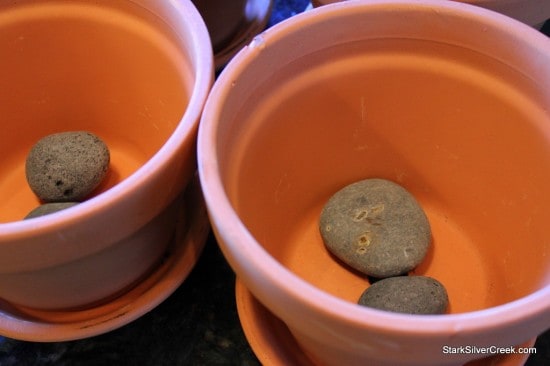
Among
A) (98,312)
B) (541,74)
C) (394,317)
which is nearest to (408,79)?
(541,74)

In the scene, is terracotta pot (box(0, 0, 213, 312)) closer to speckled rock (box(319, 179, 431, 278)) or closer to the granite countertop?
the granite countertop

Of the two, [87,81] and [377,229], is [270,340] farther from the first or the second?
[87,81]

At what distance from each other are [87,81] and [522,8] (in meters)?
0.55

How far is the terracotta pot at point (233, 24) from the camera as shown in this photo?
780 mm

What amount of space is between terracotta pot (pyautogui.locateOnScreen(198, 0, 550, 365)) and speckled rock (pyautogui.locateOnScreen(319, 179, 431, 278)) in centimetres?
3

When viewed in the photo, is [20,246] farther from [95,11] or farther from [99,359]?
[95,11]

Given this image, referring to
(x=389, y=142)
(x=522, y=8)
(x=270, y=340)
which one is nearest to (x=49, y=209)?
(x=270, y=340)

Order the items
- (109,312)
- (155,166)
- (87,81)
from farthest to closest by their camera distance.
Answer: (87,81)
(109,312)
(155,166)

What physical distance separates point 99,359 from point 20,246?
0.21 m

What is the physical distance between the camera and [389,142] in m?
0.67

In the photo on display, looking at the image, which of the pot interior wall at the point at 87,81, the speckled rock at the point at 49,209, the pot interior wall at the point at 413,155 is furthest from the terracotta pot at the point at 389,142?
the speckled rock at the point at 49,209

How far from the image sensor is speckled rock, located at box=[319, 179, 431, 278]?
0.61 m

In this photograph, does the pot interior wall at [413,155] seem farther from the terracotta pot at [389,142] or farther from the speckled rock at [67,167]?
the speckled rock at [67,167]

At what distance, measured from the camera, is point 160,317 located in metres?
0.63
